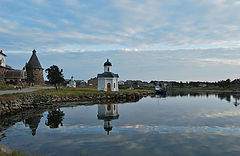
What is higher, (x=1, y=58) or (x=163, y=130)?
(x=1, y=58)

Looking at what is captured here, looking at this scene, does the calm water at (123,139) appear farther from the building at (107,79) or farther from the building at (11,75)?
the building at (11,75)

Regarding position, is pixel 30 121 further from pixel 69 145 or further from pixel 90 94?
pixel 90 94

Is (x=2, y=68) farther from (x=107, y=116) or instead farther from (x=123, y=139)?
(x=123, y=139)

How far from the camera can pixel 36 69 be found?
6266cm

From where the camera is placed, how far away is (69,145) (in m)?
11.3

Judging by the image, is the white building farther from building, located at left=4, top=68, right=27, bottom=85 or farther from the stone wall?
the stone wall

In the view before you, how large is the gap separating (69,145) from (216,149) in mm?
8395

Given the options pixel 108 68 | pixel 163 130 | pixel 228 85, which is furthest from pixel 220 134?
pixel 228 85

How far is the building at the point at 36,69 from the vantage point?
62.3 meters

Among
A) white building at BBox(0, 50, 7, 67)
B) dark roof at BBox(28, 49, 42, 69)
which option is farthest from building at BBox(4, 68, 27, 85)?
dark roof at BBox(28, 49, 42, 69)

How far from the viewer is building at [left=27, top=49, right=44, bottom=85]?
62312 millimetres

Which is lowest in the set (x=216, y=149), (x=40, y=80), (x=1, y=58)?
(x=216, y=149)

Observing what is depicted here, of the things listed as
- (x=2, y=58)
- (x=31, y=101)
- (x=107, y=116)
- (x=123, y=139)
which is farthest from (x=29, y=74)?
(x=123, y=139)

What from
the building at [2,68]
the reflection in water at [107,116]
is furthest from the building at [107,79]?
the reflection in water at [107,116]
